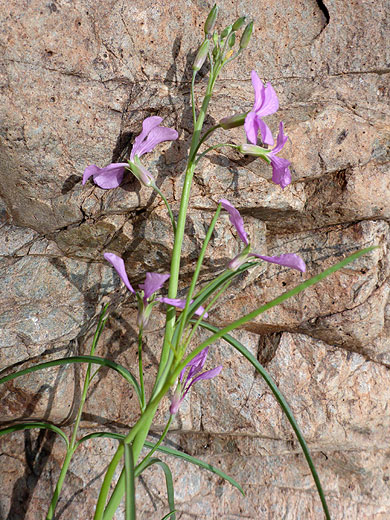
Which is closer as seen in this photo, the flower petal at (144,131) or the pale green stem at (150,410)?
the pale green stem at (150,410)

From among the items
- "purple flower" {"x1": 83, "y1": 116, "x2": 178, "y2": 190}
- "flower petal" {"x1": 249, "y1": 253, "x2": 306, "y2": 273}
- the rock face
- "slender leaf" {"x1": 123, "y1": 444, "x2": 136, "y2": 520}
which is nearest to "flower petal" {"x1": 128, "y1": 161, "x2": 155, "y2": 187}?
"purple flower" {"x1": 83, "y1": 116, "x2": 178, "y2": 190}

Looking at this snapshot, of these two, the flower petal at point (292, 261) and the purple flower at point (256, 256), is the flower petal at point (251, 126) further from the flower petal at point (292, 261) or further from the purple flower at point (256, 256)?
the flower petal at point (292, 261)

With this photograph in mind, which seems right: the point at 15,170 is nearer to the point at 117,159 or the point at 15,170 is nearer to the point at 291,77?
the point at 117,159

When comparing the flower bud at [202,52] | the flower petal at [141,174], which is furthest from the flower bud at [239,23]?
the flower petal at [141,174]

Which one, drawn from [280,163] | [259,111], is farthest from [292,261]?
[259,111]

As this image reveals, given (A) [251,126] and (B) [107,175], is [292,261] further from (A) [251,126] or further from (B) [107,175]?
(B) [107,175]

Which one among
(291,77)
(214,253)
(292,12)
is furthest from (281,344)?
(292,12)
